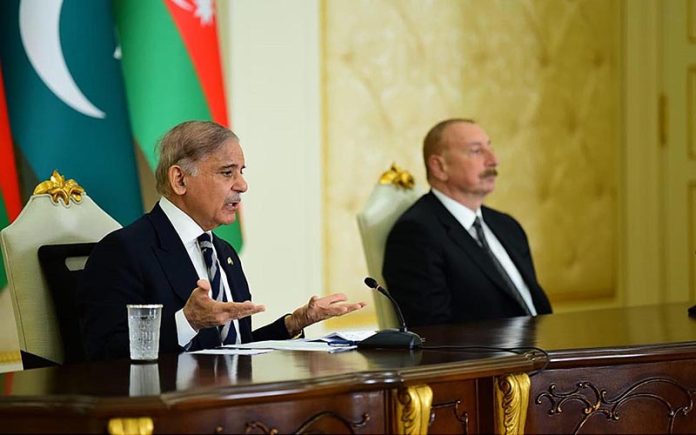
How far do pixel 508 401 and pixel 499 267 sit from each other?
6.14 feet

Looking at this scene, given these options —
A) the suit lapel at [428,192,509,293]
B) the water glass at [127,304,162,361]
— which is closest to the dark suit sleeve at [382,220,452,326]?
the suit lapel at [428,192,509,293]

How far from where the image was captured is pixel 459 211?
4.71 meters

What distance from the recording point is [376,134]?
552 cm

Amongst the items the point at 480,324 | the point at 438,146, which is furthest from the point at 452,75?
the point at 480,324

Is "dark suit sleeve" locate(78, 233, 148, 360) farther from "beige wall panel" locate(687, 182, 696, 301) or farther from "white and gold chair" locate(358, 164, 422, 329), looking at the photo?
"beige wall panel" locate(687, 182, 696, 301)

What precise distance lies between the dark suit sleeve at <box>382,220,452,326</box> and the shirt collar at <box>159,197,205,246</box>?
117 centimetres

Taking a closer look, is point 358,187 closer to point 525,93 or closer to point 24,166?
point 525,93

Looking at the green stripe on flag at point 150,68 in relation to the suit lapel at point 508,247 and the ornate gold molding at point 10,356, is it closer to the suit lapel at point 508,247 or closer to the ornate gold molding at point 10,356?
the ornate gold molding at point 10,356

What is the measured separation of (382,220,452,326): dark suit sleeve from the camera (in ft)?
14.2

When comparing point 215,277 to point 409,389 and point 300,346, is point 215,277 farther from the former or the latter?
point 409,389

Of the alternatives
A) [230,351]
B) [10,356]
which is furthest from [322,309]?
[10,356]

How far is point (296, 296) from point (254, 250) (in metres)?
0.30

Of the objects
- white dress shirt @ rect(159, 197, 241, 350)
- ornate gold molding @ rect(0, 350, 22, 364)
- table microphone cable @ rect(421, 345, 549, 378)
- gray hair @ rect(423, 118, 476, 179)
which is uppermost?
gray hair @ rect(423, 118, 476, 179)

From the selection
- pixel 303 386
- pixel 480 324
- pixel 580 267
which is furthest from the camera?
pixel 580 267
